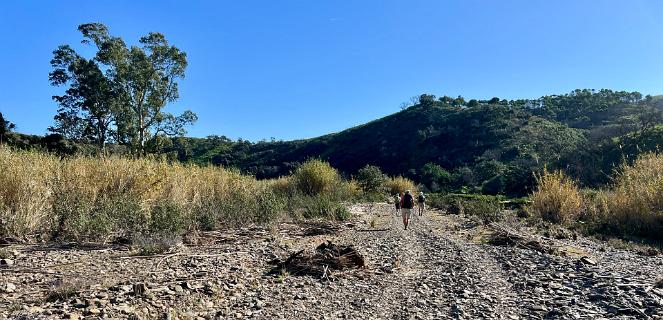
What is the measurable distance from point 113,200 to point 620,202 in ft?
46.4

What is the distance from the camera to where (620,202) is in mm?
14125

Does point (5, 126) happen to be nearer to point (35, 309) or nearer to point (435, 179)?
point (35, 309)

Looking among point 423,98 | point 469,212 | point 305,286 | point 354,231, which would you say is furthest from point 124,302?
point 423,98

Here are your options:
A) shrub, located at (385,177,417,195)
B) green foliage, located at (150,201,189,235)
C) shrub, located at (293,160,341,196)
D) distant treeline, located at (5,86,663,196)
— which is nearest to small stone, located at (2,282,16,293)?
green foliage, located at (150,201,189,235)

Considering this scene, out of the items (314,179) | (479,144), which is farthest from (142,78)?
(479,144)

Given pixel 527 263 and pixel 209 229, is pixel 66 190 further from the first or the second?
pixel 527 263

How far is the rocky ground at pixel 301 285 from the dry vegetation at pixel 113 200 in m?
0.68

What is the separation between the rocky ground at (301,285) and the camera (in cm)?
466

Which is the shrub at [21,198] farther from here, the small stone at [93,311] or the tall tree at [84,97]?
the tall tree at [84,97]

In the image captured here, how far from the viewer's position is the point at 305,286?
593cm

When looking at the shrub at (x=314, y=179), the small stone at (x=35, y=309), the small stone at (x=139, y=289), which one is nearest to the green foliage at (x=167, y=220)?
the small stone at (x=139, y=289)

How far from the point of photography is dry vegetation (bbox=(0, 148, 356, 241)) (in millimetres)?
7512

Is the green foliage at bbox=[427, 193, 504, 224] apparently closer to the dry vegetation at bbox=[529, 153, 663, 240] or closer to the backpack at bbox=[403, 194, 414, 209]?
the dry vegetation at bbox=[529, 153, 663, 240]

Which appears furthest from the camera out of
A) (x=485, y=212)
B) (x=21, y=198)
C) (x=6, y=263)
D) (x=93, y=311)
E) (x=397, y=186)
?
(x=397, y=186)
